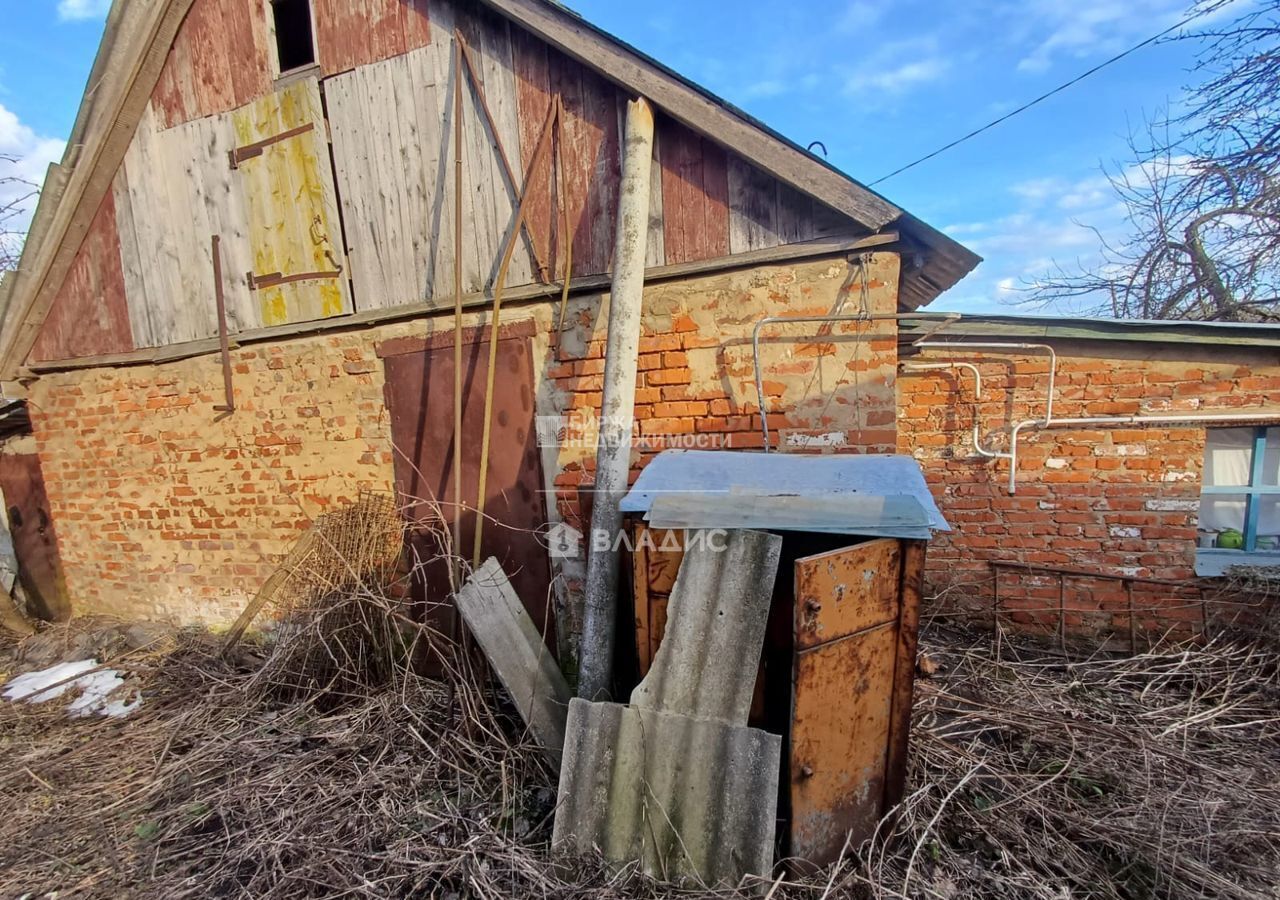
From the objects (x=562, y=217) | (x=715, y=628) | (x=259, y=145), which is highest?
(x=259, y=145)

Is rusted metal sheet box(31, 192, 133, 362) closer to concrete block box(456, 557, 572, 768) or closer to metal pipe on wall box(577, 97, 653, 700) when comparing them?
concrete block box(456, 557, 572, 768)

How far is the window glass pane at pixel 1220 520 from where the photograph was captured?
405 centimetres

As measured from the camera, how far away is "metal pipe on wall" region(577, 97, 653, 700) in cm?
298

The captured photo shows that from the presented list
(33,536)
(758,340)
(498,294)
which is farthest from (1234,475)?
(33,536)

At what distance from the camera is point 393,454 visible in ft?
13.5

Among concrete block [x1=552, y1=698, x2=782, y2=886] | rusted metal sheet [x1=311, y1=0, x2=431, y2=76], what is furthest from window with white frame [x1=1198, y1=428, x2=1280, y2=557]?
rusted metal sheet [x1=311, y1=0, x2=431, y2=76]

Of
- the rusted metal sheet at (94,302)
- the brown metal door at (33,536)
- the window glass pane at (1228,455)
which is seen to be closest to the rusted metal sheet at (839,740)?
the window glass pane at (1228,455)

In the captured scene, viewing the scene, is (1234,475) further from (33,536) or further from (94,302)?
(33,536)

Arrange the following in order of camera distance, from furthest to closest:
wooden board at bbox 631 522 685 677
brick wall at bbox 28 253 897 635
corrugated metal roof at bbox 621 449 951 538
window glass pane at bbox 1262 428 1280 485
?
window glass pane at bbox 1262 428 1280 485, brick wall at bbox 28 253 897 635, wooden board at bbox 631 522 685 677, corrugated metal roof at bbox 621 449 951 538

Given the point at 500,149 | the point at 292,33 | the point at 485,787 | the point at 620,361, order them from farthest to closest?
the point at 292,33 < the point at 500,149 < the point at 620,361 < the point at 485,787

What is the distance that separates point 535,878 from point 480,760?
84 centimetres

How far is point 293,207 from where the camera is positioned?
4.21m

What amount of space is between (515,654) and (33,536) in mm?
6697

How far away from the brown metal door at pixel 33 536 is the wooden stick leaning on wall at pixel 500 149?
20.9ft
